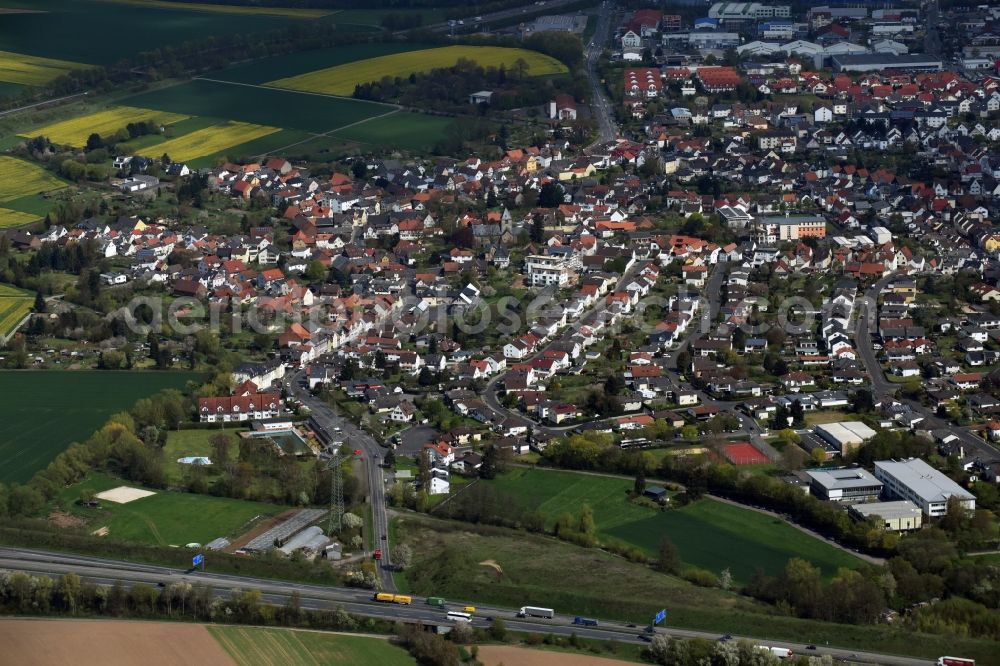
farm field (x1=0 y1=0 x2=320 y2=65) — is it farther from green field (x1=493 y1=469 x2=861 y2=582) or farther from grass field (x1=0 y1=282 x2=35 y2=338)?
green field (x1=493 y1=469 x2=861 y2=582)

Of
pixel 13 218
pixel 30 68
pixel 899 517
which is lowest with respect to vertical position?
pixel 899 517

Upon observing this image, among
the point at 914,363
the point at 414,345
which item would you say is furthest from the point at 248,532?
the point at 914,363

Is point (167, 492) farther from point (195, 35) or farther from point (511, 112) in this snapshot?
point (195, 35)

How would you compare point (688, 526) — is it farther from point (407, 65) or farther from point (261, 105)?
point (407, 65)

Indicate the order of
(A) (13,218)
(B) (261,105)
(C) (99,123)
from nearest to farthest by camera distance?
1. (A) (13,218)
2. (C) (99,123)
3. (B) (261,105)

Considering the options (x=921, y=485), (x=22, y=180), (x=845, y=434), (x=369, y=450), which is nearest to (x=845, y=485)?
(x=921, y=485)

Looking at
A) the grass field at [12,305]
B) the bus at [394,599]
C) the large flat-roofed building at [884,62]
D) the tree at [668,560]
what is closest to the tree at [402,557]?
the bus at [394,599]

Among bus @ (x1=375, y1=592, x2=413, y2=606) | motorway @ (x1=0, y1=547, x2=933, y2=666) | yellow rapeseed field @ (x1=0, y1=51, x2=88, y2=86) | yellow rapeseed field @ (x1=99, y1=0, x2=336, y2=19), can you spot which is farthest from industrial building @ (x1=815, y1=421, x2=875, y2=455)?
yellow rapeseed field @ (x1=99, y1=0, x2=336, y2=19)
